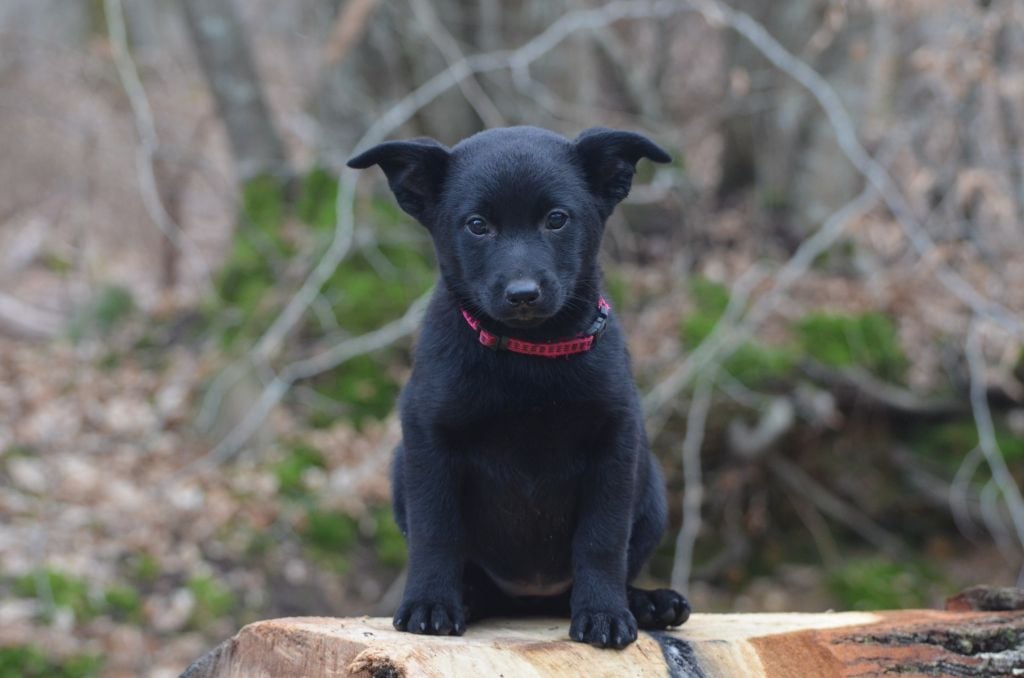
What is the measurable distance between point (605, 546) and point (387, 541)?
13.5 ft

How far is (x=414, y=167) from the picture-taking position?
3.33 meters

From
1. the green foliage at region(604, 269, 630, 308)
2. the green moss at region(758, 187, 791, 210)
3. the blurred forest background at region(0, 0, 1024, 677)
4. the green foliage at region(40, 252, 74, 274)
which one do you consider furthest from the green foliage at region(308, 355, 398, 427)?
the green foliage at region(40, 252, 74, 274)

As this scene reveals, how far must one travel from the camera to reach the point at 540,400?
3195mm

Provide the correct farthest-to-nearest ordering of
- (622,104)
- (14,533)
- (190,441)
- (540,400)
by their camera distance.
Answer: (622,104) < (190,441) < (14,533) < (540,400)

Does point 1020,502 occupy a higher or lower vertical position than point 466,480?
lower

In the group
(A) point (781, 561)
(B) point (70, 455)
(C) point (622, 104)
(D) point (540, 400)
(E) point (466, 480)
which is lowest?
(A) point (781, 561)

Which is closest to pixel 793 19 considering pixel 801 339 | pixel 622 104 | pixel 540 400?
pixel 622 104

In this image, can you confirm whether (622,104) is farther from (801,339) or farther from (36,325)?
(36,325)

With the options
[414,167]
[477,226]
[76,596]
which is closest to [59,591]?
[76,596]

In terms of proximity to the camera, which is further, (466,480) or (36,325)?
(36,325)

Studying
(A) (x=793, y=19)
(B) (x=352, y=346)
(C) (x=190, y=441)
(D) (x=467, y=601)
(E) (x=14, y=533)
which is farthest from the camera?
(A) (x=793, y=19)

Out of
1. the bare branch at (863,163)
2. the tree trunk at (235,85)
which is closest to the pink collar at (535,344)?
the bare branch at (863,163)

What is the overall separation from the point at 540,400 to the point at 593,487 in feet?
0.97

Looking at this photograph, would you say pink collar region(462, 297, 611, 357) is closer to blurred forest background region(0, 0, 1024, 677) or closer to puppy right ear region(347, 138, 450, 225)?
puppy right ear region(347, 138, 450, 225)
